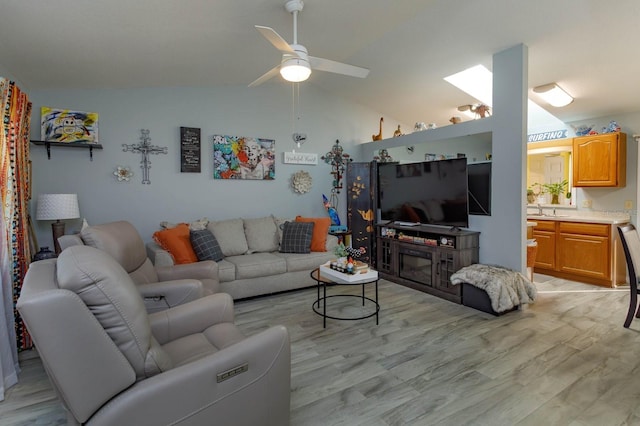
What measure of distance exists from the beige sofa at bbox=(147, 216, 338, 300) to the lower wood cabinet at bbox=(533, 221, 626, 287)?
303cm

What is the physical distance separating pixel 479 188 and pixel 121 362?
3749 millimetres

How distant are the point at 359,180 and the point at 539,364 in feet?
10.8

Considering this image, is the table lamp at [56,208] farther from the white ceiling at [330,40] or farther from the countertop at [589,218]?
the countertop at [589,218]

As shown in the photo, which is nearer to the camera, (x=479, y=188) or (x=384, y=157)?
(x=479, y=188)

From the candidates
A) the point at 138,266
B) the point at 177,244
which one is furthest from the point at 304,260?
the point at 138,266

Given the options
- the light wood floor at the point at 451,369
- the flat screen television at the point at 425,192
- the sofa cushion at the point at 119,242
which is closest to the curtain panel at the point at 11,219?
the light wood floor at the point at 451,369

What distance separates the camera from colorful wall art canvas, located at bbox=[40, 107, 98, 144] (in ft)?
11.3

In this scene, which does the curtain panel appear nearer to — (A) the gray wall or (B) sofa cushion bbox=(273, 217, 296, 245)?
(A) the gray wall

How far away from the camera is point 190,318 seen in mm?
1890

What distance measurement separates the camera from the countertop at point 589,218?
423cm

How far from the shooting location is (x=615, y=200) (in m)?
4.48

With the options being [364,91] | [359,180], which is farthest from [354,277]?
[364,91]

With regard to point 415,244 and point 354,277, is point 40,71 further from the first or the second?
point 415,244

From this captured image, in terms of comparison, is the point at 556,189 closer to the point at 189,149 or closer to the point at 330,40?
the point at 330,40
